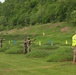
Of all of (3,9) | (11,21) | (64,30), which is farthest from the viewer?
(3,9)

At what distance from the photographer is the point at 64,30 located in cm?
7312

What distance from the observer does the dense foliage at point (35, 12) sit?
297ft

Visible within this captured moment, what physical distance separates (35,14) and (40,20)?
4273 mm

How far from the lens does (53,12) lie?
9569 cm

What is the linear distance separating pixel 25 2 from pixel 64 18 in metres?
28.6

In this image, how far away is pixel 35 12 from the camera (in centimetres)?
10700

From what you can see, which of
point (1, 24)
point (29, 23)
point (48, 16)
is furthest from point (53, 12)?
point (1, 24)

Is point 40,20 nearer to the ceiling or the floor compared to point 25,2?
nearer to the floor

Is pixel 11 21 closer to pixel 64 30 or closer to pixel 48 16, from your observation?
pixel 48 16

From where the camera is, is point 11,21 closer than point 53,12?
No

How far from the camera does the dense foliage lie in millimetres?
90500

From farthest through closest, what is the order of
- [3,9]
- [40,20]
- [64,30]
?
[3,9]
[40,20]
[64,30]

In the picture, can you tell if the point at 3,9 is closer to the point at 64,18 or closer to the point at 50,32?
the point at 64,18

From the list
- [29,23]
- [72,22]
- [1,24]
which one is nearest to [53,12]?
[29,23]
